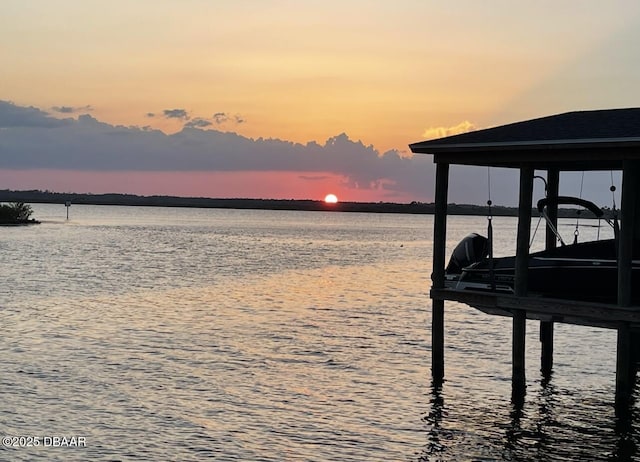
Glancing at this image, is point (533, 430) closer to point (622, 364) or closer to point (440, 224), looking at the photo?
point (622, 364)

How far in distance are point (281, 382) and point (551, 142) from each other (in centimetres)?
859

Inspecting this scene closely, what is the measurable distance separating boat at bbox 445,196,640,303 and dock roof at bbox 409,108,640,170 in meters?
1.80

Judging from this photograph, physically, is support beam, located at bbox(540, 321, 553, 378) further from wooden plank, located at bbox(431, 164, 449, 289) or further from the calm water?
wooden plank, located at bbox(431, 164, 449, 289)

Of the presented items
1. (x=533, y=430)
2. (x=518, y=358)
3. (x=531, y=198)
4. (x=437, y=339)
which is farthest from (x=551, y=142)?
(x=437, y=339)

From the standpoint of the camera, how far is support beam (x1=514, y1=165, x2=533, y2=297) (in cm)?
1756

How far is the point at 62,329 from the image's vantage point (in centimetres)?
2831

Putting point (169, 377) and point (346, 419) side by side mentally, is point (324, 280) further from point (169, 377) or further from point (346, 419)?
point (346, 419)

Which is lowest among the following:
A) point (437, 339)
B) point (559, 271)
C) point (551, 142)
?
point (437, 339)

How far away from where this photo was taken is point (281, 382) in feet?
68.5

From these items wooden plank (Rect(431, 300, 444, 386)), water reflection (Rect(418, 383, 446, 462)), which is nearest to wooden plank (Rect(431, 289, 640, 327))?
wooden plank (Rect(431, 300, 444, 386))

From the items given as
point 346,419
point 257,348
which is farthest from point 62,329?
point 346,419

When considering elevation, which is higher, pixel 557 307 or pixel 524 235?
pixel 524 235

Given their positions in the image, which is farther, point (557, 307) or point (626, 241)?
point (557, 307)

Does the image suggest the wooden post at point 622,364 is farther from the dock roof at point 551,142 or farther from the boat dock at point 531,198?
the dock roof at point 551,142
